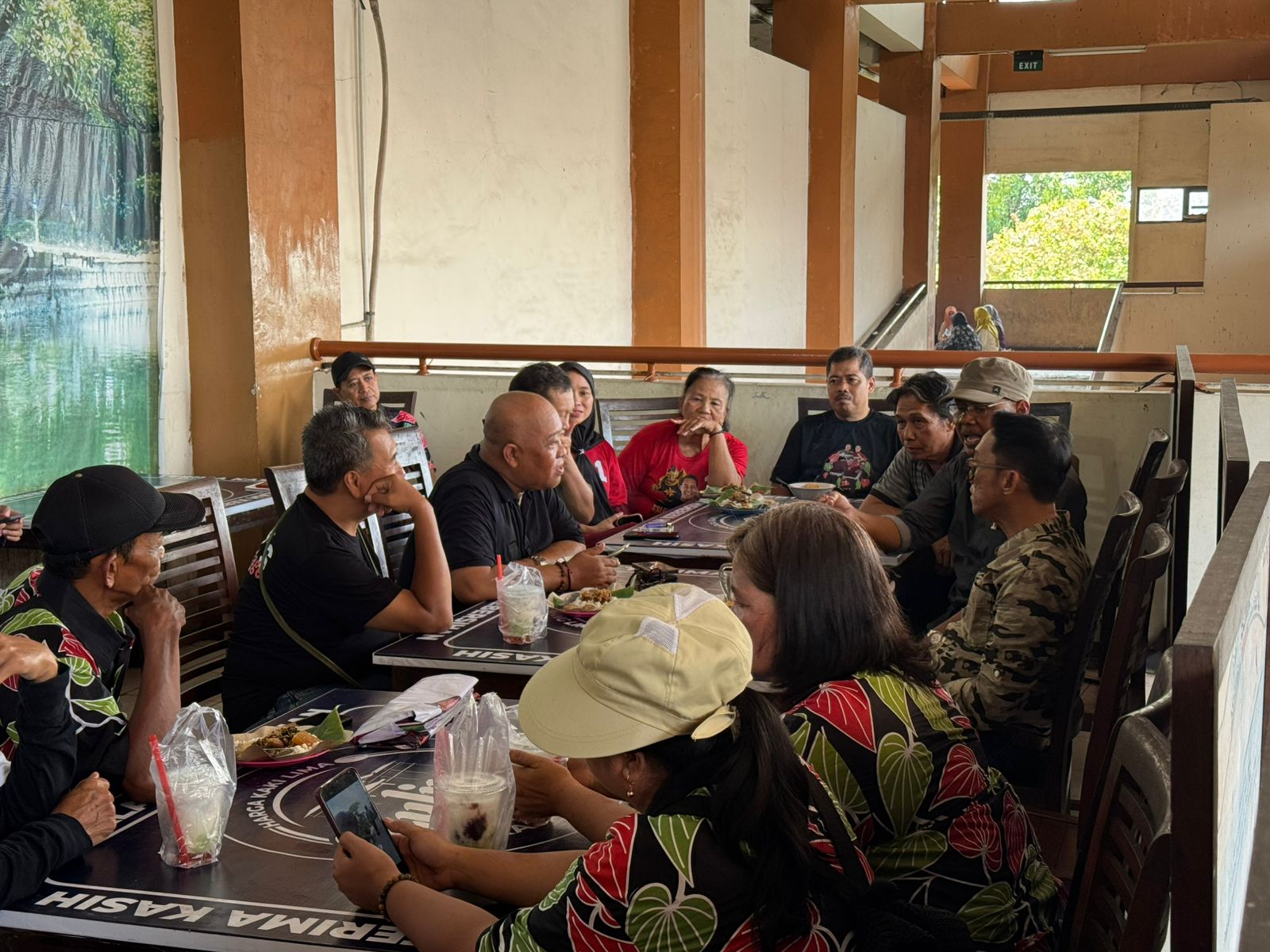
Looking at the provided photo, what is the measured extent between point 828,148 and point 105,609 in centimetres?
1070

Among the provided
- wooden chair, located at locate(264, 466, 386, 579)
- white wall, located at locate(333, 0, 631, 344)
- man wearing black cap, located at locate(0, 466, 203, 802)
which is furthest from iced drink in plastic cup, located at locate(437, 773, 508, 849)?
white wall, located at locate(333, 0, 631, 344)

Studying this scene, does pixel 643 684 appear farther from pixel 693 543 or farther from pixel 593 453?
pixel 593 453

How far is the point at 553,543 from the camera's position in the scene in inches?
149

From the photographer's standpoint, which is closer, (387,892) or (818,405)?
(387,892)

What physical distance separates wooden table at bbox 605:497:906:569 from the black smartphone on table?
1991mm

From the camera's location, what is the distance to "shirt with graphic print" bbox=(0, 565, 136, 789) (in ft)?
6.30

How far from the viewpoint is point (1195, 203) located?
17.0 meters

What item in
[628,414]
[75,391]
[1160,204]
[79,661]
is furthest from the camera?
[1160,204]

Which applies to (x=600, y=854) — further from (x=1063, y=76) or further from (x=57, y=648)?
(x=1063, y=76)

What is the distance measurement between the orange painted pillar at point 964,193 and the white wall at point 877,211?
1879mm

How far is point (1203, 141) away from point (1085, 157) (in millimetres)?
1446

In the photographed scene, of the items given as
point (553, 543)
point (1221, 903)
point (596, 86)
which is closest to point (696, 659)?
point (1221, 903)

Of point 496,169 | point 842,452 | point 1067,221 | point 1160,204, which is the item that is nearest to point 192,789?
point 842,452

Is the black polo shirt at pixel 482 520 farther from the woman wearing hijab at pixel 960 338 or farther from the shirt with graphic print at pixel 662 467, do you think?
the woman wearing hijab at pixel 960 338
